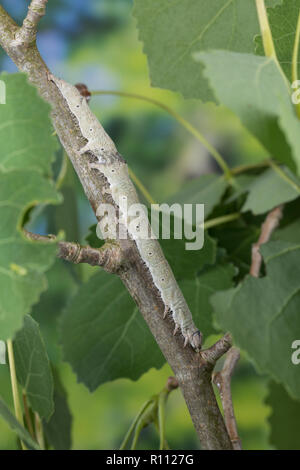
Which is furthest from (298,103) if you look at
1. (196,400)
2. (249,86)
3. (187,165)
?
(187,165)

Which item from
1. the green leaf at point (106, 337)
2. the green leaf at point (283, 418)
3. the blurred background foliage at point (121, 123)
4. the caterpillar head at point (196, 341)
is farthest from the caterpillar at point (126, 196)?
the blurred background foliage at point (121, 123)

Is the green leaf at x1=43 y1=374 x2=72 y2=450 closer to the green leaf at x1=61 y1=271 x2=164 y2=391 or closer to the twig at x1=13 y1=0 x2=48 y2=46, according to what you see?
the green leaf at x1=61 y1=271 x2=164 y2=391

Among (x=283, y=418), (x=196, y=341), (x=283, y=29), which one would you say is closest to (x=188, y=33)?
(x=283, y=29)

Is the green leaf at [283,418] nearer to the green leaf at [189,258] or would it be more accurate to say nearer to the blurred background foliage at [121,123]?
the green leaf at [189,258]

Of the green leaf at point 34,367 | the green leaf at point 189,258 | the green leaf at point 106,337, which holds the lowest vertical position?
the green leaf at point 34,367

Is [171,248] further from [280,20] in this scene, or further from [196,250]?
[280,20]

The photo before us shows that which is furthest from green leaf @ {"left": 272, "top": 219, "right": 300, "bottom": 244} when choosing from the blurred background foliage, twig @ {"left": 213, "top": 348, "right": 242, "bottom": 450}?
the blurred background foliage

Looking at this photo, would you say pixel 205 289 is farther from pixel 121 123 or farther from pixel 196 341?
pixel 121 123
